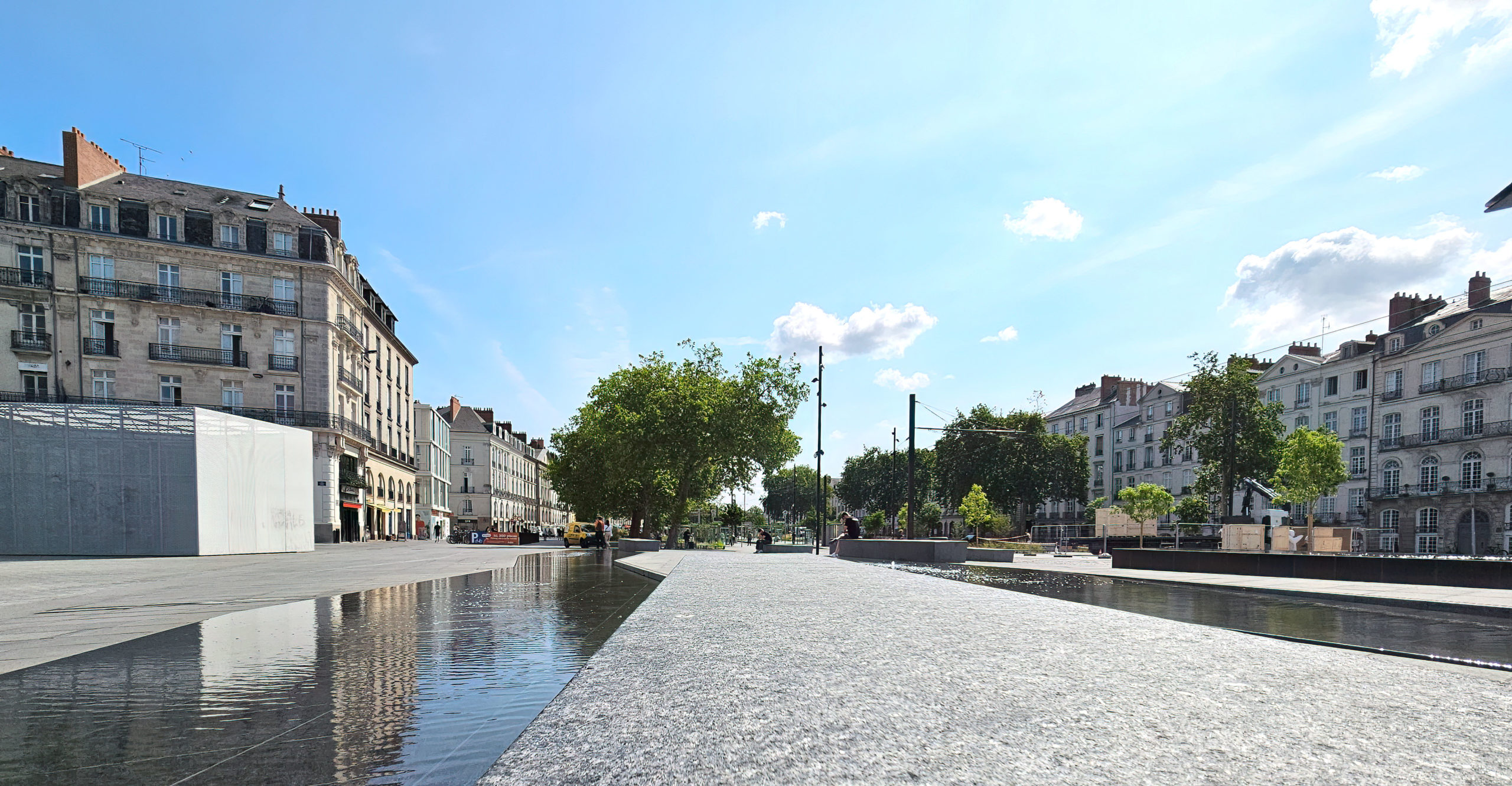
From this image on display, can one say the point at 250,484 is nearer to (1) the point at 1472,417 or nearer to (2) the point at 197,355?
(2) the point at 197,355

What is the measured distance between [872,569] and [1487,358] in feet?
172

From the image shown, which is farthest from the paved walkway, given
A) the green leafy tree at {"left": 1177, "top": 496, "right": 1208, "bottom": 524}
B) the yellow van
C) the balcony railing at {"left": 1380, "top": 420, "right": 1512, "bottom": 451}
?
the balcony railing at {"left": 1380, "top": 420, "right": 1512, "bottom": 451}

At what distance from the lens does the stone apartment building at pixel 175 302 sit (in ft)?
127

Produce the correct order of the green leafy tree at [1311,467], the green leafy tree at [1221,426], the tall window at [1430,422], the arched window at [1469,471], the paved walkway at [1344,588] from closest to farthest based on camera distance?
the paved walkway at [1344,588] → the green leafy tree at [1311,467] → the arched window at [1469,471] → the tall window at [1430,422] → the green leafy tree at [1221,426]

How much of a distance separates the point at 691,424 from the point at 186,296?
87.8 ft

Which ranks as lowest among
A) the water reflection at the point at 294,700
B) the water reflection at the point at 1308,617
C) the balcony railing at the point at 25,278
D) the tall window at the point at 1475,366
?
the water reflection at the point at 1308,617

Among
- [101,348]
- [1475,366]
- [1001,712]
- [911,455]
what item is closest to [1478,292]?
[1475,366]

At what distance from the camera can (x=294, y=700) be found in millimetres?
4207

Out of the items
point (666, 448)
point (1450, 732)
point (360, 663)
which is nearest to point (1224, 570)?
point (1450, 732)

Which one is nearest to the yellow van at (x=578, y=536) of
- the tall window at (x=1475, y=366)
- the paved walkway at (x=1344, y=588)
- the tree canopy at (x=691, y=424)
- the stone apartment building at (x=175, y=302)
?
the tree canopy at (x=691, y=424)

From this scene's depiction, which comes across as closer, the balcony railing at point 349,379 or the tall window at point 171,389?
the tall window at point 171,389

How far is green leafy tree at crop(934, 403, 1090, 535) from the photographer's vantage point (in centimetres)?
6975

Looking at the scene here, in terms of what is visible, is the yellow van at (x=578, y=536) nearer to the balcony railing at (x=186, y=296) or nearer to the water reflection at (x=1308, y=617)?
the balcony railing at (x=186, y=296)

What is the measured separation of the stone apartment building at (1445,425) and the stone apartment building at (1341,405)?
129 centimetres
